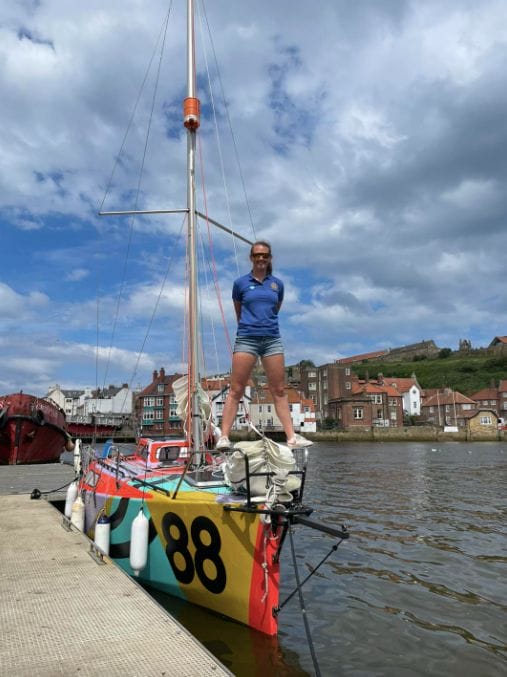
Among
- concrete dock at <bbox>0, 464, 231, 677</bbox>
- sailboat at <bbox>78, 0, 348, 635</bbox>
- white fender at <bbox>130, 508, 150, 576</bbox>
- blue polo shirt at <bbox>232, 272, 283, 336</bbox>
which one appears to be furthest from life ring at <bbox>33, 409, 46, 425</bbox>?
blue polo shirt at <bbox>232, 272, 283, 336</bbox>

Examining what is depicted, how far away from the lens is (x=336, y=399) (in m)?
85.9

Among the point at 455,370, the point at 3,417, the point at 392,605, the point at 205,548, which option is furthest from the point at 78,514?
the point at 455,370

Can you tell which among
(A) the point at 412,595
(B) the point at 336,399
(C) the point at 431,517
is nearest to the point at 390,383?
(B) the point at 336,399

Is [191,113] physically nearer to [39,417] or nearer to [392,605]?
[392,605]

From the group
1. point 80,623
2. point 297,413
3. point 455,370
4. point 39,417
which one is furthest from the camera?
point 455,370

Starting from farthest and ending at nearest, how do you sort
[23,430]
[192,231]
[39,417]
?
[39,417] < [23,430] < [192,231]

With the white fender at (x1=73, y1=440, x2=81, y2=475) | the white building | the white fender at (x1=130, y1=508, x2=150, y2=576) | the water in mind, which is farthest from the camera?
the white building

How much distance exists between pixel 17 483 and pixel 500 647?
12761mm

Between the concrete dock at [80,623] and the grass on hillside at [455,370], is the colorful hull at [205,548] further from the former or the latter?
the grass on hillside at [455,370]

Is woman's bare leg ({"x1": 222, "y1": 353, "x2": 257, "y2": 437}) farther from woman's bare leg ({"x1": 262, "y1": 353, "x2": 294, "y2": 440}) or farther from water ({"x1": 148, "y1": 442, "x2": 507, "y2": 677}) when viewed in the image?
water ({"x1": 148, "y1": 442, "x2": 507, "y2": 677})

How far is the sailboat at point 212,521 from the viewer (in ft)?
18.5

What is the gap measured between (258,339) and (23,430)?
74.4ft

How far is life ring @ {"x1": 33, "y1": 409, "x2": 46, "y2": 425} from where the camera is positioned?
25.5m

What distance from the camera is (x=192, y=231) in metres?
9.84
